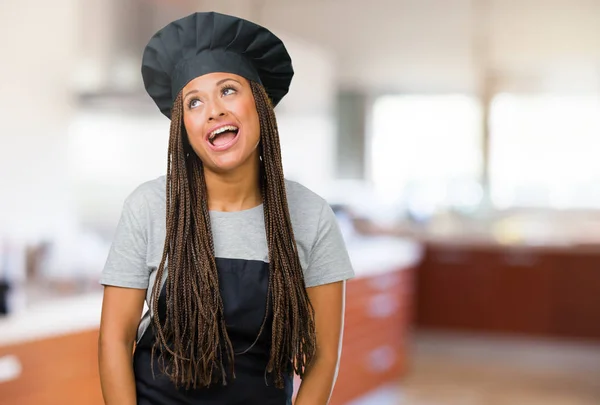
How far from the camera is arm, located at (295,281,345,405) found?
133 centimetres

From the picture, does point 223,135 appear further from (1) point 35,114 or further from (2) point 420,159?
(2) point 420,159

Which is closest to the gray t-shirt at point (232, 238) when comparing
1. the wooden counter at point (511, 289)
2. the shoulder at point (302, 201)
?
the shoulder at point (302, 201)

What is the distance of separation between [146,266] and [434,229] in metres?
5.24

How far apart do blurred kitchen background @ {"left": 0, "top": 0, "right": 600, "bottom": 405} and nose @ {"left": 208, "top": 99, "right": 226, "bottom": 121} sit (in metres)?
2.52

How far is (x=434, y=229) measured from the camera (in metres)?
6.38

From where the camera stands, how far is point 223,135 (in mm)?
1255

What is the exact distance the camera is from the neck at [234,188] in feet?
4.26

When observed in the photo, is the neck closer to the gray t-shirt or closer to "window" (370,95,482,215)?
the gray t-shirt

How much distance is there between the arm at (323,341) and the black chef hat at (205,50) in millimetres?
325

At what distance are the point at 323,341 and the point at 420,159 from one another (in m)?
5.28

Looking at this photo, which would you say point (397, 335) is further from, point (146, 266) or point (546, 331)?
point (146, 266)

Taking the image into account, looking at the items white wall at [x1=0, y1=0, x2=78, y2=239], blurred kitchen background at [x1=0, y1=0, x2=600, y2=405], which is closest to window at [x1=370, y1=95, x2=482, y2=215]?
blurred kitchen background at [x1=0, y1=0, x2=600, y2=405]

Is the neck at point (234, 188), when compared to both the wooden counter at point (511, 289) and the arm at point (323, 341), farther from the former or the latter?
the wooden counter at point (511, 289)

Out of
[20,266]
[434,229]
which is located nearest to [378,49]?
[434,229]
